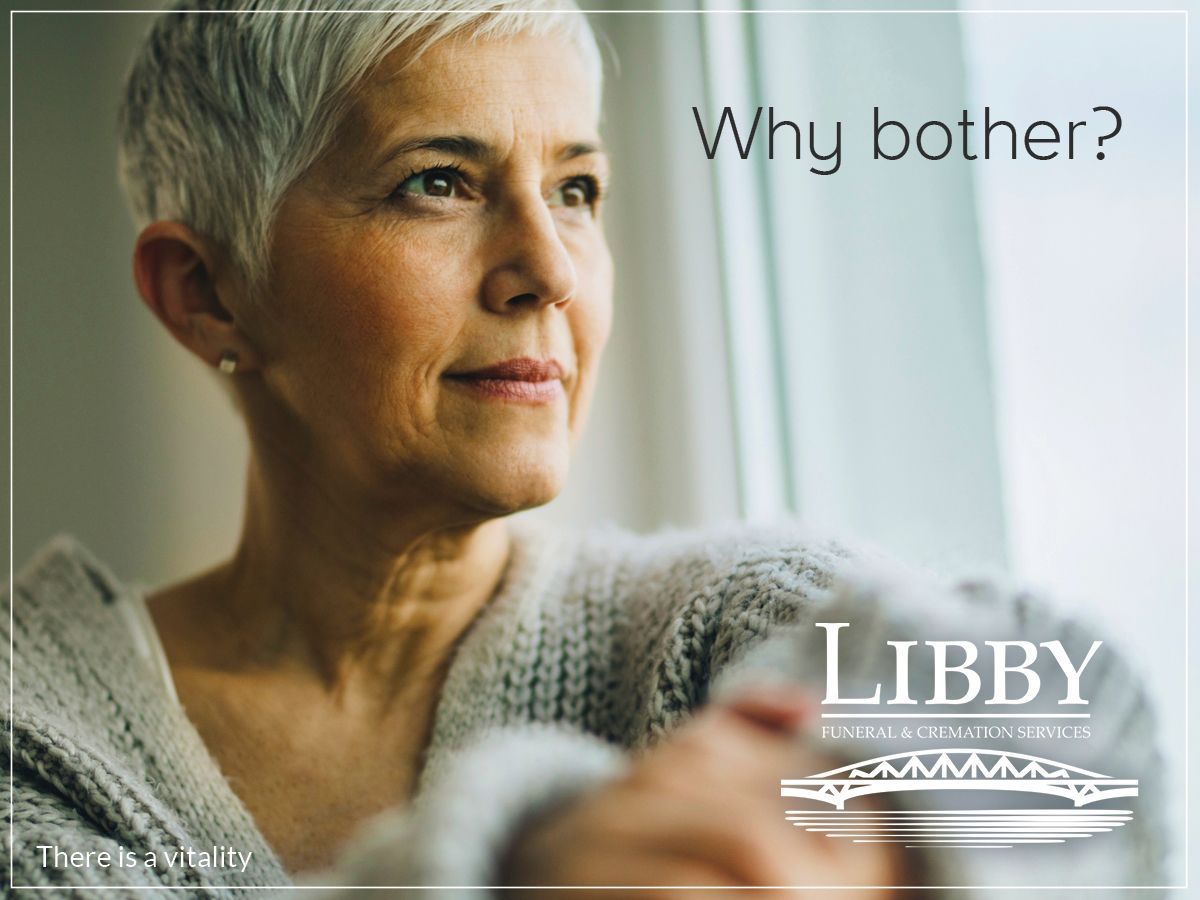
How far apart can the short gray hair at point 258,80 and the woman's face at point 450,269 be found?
14 millimetres

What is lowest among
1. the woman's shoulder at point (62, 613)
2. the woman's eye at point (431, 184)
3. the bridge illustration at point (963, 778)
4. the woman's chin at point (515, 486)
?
the bridge illustration at point (963, 778)

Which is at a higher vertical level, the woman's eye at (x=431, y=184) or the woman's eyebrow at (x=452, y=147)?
the woman's eyebrow at (x=452, y=147)

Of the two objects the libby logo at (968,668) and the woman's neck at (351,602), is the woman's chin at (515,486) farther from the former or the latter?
the libby logo at (968,668)

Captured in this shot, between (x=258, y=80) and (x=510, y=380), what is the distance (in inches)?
10.4

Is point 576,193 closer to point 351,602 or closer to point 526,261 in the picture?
point 526,261

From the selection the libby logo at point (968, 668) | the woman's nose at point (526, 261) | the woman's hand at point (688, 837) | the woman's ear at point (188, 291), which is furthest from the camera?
the woman's ear at point (188, 291)

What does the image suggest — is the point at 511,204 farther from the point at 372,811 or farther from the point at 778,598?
the point at 372,811

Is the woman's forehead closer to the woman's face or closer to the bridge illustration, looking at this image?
the woman's face

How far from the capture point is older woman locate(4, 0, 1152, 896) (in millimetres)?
634

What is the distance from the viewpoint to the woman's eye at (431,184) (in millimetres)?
698

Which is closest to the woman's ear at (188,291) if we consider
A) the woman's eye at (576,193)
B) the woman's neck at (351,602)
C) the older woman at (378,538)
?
the older woman at (378,538)

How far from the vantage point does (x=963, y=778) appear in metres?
0.56

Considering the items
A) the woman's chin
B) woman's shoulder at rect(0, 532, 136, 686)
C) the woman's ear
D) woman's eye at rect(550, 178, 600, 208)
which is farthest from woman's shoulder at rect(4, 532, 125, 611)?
woman's eye at rect(550, 178, 600, 208)

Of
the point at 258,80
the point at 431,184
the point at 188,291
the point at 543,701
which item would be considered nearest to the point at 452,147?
the point at 431,184
